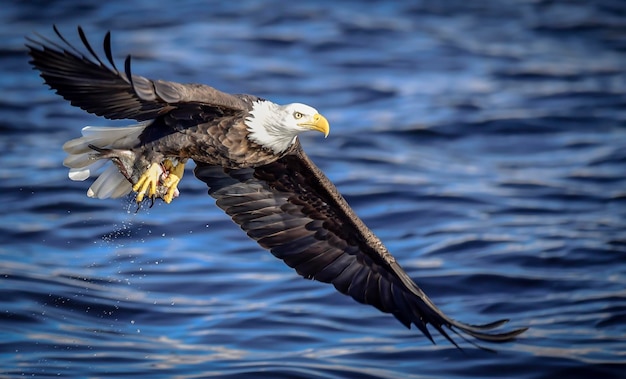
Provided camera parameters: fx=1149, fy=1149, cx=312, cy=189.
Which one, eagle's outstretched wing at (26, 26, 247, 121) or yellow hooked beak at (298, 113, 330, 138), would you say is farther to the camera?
yellow hooked beak at (298, 113, 330, 138)

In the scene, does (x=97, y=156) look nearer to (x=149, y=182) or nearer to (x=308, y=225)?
(x=149, y=182)

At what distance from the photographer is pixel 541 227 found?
11.0 m

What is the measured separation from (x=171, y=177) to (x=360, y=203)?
4.75 metres

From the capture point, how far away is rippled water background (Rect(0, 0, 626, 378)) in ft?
26.9

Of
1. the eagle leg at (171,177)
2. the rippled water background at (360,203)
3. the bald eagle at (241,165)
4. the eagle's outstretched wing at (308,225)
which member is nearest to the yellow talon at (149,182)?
the bald eagle at (241,165)

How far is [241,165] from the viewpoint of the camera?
6711 millimetres

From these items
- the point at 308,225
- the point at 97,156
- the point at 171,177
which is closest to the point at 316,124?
the point at 171,177

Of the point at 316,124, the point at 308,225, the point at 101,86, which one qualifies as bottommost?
the point at 308,225

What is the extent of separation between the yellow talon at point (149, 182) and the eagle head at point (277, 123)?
60 centimetres

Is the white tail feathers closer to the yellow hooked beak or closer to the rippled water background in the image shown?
the yellow hooked beak

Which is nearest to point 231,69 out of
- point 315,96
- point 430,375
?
point 315,96

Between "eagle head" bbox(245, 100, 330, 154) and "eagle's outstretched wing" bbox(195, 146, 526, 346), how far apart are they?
476mm

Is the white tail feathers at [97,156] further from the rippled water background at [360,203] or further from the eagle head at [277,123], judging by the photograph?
the rippled water background at [360,203]

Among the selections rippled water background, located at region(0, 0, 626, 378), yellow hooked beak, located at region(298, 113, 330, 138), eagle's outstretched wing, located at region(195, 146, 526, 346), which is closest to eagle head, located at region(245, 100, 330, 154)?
yellow hooked beak, located at region(298, 113, 330, 138)
